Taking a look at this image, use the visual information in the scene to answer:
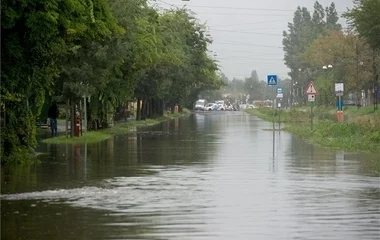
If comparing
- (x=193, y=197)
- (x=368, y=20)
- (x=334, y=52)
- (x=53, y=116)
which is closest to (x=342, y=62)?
(x=334, y=52)

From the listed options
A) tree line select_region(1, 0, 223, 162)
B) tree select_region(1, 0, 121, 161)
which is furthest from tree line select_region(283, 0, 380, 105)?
tree select_region(1, 0, 121, 161)

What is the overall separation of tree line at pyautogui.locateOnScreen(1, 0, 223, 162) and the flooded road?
213 centimetres

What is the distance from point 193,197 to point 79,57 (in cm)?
2460

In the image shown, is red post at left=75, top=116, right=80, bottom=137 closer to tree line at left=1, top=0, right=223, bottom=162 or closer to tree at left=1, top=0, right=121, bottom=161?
tree line at left=1, top=0, right=223, bottom=162

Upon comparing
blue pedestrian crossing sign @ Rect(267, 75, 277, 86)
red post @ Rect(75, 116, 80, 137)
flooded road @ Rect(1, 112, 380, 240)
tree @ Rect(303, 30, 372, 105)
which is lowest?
flooded road @ Rect(1, 112, 380, 240)

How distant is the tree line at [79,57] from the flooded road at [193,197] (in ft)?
6.97

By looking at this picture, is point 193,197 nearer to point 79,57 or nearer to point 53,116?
point 79,57

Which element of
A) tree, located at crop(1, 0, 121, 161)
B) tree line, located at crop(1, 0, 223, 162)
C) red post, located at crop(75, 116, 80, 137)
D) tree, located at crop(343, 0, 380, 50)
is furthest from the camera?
tree, located at crop(343, 0, 380, 50)

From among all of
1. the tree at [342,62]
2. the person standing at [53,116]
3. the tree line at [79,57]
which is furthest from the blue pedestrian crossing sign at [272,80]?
the tree at [342,62]

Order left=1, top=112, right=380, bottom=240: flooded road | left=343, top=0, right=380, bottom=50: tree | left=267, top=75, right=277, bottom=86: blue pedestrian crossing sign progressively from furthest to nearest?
left=343, top=0, right=380, bottom=50: tree < left=267, top=75, right=277, bottom=86: blue pedestrian crossing sign < left=1, top=112, right=380, bottom=240: flooded road

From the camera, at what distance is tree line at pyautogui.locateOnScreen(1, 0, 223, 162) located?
24422mm

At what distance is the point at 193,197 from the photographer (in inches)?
759

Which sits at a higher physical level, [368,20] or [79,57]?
[368,20]

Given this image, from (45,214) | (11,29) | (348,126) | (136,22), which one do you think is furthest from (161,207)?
(136,22)
